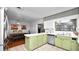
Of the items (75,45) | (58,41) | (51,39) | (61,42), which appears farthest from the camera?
(51,39)

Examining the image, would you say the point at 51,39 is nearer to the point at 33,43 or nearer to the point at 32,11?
the point at 33,43

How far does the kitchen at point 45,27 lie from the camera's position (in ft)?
6.59

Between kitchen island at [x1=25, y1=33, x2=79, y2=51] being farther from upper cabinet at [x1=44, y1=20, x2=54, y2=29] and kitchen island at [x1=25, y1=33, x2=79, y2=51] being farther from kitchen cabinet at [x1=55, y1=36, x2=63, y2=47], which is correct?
upper cabinet at [x1=44, y1=20, x2=54, y2=29]

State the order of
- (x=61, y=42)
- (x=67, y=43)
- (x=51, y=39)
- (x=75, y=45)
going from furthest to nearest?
(x=51, y=39) < (x=61, y=42) < (x=67, y=43) < (x=75, y=45)

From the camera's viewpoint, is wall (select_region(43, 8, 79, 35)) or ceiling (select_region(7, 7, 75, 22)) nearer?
ceiling (select_region(7, 7, 75, 22))

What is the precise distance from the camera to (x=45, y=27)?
305 centimetres

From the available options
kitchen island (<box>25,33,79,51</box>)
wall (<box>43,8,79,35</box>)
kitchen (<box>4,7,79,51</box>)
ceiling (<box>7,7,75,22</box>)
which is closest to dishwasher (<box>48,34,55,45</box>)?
kitchen (<box>4,7,79,51</box>)

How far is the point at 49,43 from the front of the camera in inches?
109

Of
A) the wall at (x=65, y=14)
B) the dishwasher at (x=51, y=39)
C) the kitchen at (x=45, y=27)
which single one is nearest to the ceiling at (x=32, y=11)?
the kitchen at (x=45, y=27)

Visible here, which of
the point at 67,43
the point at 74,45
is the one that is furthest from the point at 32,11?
the point at 74,45

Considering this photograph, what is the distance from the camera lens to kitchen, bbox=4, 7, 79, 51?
2010 millimetres

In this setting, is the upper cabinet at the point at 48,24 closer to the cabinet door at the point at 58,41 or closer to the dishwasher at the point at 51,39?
the dishwasher at the point at 51,39
